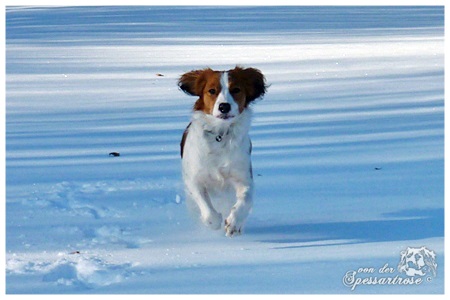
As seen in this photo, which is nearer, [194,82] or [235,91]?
[235,91]

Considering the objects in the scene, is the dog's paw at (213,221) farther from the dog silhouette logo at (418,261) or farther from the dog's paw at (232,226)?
the dog silhouette logo at (418,261)

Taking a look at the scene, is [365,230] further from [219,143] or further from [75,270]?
[75,270]

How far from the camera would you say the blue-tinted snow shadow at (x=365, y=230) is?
5.04 metres

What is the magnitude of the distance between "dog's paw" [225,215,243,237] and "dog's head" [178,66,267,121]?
0.59 metres

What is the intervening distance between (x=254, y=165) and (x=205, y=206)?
1.51 metres

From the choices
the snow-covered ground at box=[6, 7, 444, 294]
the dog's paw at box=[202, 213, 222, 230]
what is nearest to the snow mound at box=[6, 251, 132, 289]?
the snow-covered ground at box=[6, 7, 444, 294]

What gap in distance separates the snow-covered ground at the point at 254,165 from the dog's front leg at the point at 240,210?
74mm

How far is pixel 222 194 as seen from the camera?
5613 millimetres

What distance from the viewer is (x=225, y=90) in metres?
5.36

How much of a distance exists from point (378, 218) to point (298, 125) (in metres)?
2.80

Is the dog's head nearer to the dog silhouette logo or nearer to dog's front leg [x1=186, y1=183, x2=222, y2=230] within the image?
dog's front leg [x1=186, y1=183, x2=222, y2=230]

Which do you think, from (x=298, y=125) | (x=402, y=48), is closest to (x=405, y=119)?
Result: (x=298, y=125)

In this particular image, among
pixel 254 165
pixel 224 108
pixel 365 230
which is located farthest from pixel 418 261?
pixel 254 165

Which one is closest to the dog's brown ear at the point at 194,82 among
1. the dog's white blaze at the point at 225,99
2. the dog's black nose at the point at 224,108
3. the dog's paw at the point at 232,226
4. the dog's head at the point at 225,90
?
the dog's head at the point at 225,90
